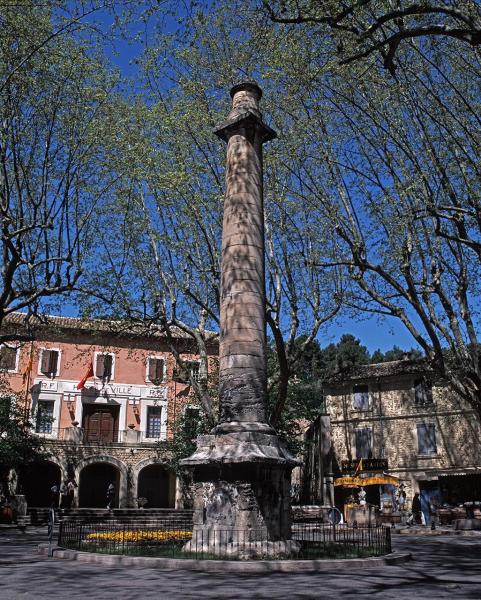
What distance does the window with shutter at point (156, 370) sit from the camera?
121 feet

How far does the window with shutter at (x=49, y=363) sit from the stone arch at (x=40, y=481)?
5.03 m

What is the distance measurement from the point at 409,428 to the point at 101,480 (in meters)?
17.9

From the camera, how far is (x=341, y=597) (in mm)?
7504

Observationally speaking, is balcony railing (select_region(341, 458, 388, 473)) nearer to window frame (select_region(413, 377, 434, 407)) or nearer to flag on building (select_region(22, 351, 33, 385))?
window frame (select_region(413, 377, 434, 407))

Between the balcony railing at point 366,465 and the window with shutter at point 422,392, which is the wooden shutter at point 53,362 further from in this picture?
the window with shutter at point 422,392

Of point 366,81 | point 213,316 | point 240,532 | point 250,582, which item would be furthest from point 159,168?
point 250,582

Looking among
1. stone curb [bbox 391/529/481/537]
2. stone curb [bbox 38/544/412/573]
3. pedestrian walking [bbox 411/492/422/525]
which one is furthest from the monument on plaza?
pedestrian walking [bbox 411/492/422/525]

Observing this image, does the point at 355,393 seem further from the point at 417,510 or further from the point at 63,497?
the point at 63,497

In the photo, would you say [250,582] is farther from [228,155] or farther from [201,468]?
[228,155]

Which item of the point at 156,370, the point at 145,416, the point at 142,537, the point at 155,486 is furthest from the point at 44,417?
the point at 142,537

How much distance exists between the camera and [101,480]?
1415 inches

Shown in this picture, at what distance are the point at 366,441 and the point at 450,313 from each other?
66.2 feet

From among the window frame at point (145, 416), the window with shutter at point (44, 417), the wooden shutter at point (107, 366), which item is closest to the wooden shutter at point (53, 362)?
the window with shutter at point (44, 417)

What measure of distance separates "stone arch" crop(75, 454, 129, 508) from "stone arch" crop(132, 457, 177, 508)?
1.78 m
